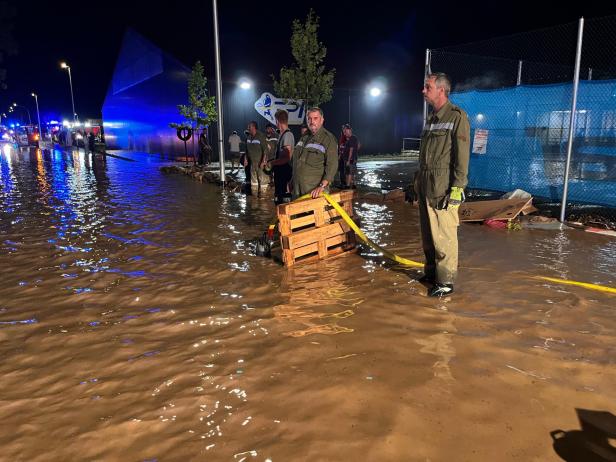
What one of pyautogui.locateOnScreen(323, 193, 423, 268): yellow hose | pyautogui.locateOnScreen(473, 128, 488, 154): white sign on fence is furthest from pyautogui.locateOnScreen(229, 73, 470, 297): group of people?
pyautogui.locateOnScreen(473, 128, 488, 154): white sign on fence

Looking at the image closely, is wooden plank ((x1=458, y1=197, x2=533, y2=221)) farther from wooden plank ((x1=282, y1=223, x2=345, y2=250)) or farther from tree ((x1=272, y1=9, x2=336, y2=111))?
tree ((x1=272, y1=9, x2=336, y2=111))

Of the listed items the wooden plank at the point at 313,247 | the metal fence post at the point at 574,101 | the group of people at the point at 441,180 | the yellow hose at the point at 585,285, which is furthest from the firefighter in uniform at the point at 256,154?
the yellow hose at the point at 585,285

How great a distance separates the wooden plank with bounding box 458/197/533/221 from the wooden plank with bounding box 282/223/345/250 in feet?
10.3

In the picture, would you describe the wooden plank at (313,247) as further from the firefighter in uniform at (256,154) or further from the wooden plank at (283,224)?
the firefighter in uniform at (256,154)

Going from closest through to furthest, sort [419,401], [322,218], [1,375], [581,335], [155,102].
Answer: [419,401] < [1,375] < [581,335] < [322,218] < [155,102]

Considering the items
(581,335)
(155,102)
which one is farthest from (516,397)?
(155,102)

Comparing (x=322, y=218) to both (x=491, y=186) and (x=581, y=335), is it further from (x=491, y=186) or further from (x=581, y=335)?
(x=491, y=186)

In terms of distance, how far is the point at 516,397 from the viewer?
3.15m

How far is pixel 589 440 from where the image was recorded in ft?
8.93

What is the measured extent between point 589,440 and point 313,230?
405cm

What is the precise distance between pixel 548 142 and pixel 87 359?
30.8 feet

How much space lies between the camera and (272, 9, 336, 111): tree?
17.9 m

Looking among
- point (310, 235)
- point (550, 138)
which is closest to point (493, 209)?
point (550, 138)

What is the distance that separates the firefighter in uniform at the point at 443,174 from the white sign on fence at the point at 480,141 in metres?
6.38
